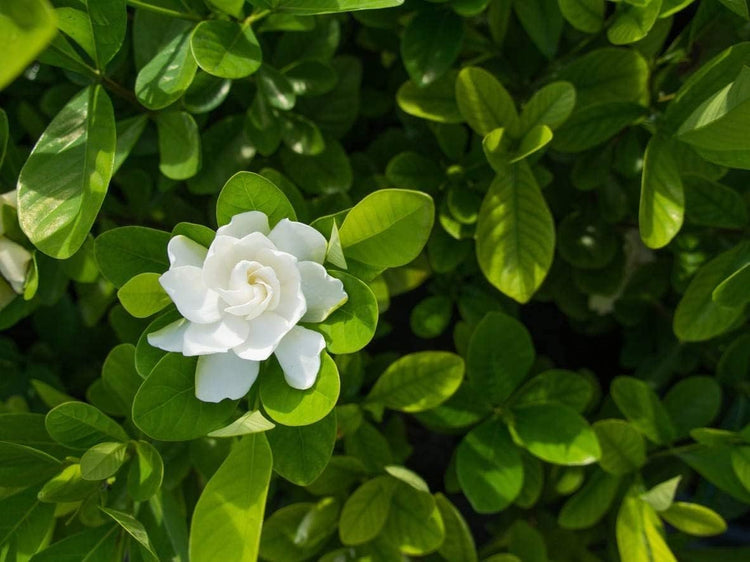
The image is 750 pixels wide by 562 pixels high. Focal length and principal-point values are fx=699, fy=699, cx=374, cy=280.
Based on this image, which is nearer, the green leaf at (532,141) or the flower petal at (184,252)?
the flower petal at (184,252)

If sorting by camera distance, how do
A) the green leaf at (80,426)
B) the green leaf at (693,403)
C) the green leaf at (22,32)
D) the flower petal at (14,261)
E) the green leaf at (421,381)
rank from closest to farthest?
the green leaf at (22,32), the green leaf at (80,426), the flower petal at (14,261), the green leaf at (421,381), the green leaf at (693,403)

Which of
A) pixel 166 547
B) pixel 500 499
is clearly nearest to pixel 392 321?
pixel 500 499

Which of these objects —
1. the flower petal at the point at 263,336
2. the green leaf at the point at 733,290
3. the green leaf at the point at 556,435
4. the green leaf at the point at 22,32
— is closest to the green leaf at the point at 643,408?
the green leaf at the point at 556,435

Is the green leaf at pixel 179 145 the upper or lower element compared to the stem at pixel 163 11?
lower

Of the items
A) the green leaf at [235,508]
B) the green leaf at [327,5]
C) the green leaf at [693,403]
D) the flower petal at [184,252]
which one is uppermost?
the green leaf at [327,5]

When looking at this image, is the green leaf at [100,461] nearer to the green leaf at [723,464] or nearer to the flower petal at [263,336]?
the flower petal at [263,336]

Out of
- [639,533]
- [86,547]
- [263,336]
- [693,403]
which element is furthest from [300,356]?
[693,403]

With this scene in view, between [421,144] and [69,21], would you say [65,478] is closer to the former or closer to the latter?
[69,21]
